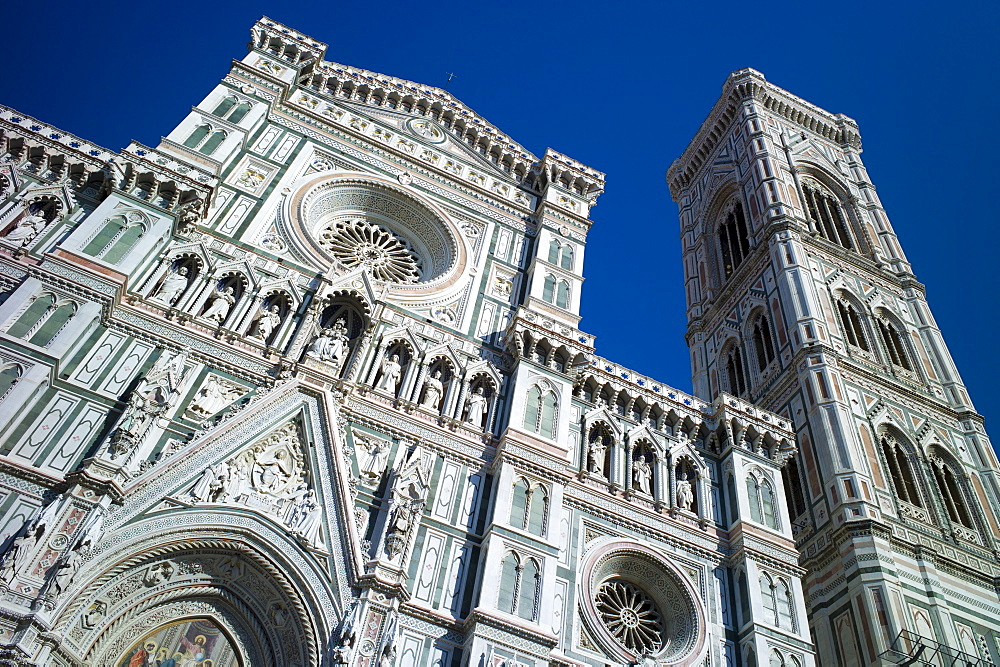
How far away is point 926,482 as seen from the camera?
1747 cm

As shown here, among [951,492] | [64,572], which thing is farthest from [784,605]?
[64,572]

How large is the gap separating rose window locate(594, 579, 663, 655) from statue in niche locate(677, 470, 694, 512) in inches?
67.5

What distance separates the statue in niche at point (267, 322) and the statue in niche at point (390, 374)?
1820mm

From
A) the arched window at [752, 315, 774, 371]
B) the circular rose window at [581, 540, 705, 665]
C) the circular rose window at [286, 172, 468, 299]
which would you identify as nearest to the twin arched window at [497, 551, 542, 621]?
the circular rose window at [581, 540, 705, 665]

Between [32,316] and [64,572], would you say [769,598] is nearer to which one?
[64,572]

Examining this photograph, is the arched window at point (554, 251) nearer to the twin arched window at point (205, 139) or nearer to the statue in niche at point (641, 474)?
the statue in niche at point (641, 474)

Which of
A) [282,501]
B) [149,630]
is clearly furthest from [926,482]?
[149,630]

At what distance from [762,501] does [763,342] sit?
8.96m

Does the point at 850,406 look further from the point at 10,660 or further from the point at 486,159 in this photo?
the point at 10,660

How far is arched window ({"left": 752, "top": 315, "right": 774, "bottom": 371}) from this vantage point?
860 inches

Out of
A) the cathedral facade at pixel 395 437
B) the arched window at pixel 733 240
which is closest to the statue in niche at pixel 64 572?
the cathedral facade at pixel 395 437

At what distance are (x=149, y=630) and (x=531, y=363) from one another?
7.29m

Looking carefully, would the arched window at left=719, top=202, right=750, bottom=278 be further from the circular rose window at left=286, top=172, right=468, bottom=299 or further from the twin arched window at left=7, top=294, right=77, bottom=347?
the twin arched window at left=7, top=294, right=77, bottom=347

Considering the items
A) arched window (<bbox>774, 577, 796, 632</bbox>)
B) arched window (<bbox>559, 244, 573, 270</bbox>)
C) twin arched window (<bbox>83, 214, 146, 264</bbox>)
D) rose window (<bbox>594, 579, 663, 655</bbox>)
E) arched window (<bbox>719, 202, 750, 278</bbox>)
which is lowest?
rose window (<bbox>594, 579, 663, 655</bbox>)
